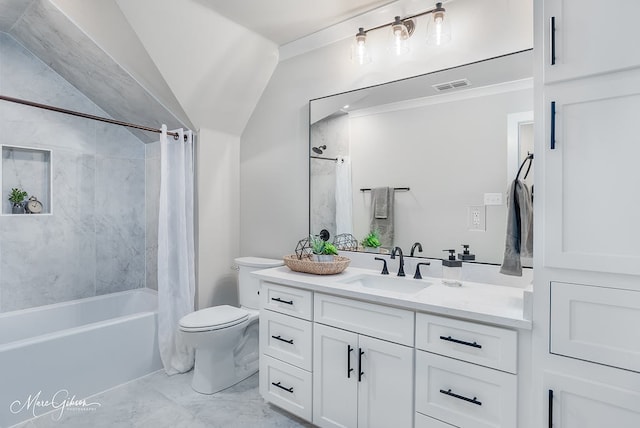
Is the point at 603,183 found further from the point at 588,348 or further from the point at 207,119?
the point at 207,119

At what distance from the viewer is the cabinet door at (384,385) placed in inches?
61.2

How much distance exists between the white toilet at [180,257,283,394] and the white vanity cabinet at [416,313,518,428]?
134 centimetres

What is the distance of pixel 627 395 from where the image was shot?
1.12 meters

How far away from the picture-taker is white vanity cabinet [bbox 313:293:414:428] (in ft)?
5.15

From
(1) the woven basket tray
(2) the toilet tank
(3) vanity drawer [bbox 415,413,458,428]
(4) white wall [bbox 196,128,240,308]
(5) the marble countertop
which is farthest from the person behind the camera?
(4) white wall [bbox 196,128,240,308]

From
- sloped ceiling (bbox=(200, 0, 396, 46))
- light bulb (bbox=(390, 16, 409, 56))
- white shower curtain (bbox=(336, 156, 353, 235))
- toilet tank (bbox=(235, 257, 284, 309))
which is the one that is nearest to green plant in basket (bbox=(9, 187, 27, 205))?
toilet tank (bbox=(235, 257, 284, 309))

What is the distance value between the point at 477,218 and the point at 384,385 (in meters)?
1.02

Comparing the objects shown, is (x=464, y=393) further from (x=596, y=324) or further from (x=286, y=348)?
(x=286, y=348)

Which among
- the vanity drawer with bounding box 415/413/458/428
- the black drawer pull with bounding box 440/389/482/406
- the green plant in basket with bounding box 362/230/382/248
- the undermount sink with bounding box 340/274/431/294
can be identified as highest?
the green plant in basket with bounding box 362/230/382/248

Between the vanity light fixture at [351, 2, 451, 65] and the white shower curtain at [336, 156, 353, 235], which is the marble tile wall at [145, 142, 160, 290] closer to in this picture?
the white shower curtain at [336, 156, 353, 235]

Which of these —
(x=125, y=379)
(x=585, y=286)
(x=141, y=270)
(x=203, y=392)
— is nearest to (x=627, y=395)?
(x=585, y=286)

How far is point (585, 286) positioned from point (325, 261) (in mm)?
1310

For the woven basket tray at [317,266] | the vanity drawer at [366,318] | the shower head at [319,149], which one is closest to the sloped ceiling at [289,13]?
the shower head at [319,149]

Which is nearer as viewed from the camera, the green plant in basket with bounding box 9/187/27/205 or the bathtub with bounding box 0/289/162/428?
the bathtub with bounding box 0/289/162/428
